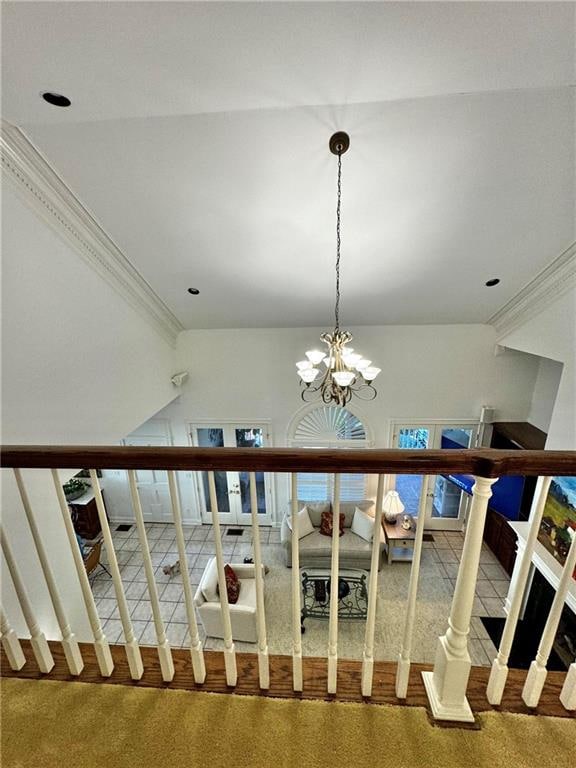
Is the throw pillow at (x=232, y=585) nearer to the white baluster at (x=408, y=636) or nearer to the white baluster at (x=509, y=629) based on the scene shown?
the white baluster at (x=408, y=636)

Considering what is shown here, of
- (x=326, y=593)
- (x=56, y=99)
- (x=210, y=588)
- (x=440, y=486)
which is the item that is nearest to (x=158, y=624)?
(x=56, y=99)

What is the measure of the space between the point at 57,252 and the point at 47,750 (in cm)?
314

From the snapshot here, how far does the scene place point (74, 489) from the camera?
570 cm

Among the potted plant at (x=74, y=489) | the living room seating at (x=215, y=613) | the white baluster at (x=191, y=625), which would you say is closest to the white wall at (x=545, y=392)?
the living room seating at (x=215, y=613)

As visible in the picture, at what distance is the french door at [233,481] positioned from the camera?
19.3ft

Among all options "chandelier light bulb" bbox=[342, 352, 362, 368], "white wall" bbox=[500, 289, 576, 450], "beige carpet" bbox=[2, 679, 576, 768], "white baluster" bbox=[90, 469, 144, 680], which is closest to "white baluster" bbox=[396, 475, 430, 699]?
"beige carpet" bbox=[2, 679, 576, 768]

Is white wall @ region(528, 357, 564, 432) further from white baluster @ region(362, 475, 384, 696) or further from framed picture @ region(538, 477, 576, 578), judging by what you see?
A: white baluster @ region(362, 475, 384, 696)

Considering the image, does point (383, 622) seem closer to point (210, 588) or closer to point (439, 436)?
point (210, 588)

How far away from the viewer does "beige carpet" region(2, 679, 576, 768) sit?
1025 mm

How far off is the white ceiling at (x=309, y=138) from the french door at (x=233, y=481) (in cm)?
219

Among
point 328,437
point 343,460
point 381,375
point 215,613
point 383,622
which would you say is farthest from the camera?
point 328,437

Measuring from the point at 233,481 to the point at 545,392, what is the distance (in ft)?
16.2

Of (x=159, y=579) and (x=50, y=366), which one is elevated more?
(x=50, y=366)

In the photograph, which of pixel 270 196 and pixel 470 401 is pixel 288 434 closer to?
pixel 470 401
